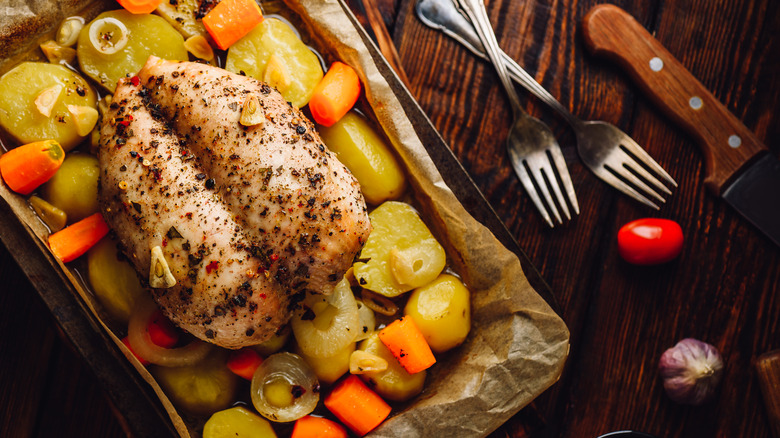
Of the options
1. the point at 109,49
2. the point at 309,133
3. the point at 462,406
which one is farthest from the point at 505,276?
the point at 109,49

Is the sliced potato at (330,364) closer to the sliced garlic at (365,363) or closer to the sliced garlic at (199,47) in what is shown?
the sliced garlic at (365,363)

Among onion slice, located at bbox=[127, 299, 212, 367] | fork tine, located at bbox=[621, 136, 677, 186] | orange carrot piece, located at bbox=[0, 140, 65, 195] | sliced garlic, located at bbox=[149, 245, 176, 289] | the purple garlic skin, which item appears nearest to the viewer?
sliced garlic, located at bbox=[149, 245, 176, 289]

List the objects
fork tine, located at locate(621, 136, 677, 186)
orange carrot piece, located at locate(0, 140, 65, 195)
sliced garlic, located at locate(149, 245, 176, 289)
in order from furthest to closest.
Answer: fork tine, located at locate(621, 136, 677, 186) → orange carrot piece, located at locate(0, 140, 65, 195) → sliced garlic, located at locate(149, 245, 176, 289)

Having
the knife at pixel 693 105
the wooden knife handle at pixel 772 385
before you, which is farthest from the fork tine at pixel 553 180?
the wooden knife handle at pixel 772 385

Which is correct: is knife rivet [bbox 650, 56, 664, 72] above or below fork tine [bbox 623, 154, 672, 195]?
above

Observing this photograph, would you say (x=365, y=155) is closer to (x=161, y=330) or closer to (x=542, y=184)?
(x=542, y=184)

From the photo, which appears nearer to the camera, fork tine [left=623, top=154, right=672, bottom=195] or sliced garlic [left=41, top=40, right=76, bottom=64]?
sliced garlic [left=41, top=40, right=76, bottom=64]

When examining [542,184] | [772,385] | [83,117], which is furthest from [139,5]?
[772,385]

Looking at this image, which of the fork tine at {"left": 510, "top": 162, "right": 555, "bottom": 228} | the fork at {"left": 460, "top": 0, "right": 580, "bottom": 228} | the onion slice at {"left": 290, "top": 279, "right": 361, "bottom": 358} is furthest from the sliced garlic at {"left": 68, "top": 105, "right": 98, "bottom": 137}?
the fork tine at {"left": 510, "top": 162, "right": 555, "bottom": 228}

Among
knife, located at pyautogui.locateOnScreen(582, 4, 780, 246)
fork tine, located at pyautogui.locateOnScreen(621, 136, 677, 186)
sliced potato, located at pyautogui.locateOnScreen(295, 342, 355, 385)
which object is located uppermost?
knife, located at pyautogui.locateOnScreen(582, 4, 780, 246)

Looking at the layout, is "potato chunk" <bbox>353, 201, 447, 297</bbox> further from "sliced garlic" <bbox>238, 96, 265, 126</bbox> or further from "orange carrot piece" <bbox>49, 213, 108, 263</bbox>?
"orange carrot piece" <bbox>49, 213, 108, 263</bbox>
